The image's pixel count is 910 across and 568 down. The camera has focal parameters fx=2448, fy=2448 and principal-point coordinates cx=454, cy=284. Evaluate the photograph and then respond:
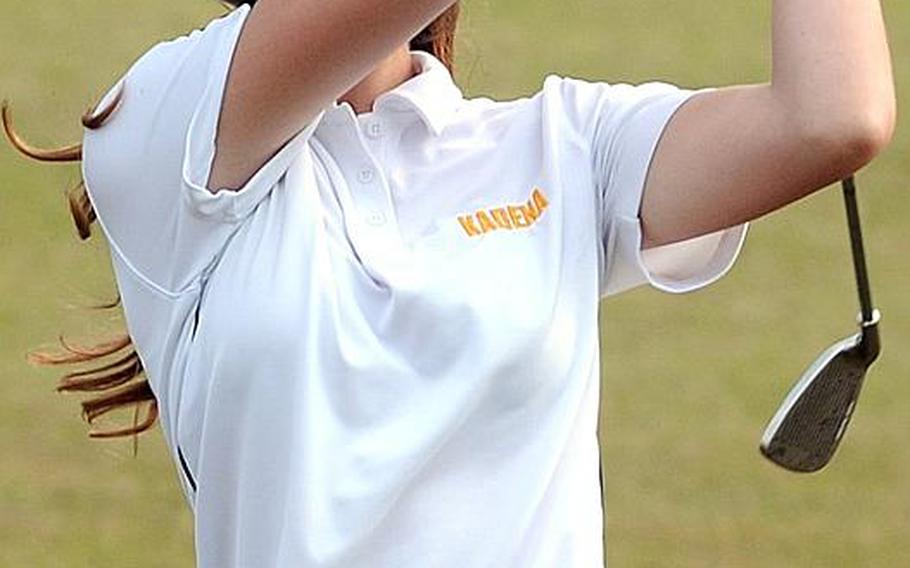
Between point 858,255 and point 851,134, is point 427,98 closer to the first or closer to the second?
point 851,134

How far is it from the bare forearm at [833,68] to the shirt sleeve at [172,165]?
0.44 metres

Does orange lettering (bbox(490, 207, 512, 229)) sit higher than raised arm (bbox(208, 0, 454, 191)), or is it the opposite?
raised arm (bbox(208, 0, 454, 191))

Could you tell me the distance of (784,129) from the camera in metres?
2.25

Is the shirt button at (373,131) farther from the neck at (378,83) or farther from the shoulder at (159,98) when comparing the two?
the shoulder at (159,98)

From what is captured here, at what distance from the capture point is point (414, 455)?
223 centimetres

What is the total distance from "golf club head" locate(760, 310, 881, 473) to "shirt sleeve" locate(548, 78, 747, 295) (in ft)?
0.78

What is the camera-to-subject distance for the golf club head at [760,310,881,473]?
8.70ft

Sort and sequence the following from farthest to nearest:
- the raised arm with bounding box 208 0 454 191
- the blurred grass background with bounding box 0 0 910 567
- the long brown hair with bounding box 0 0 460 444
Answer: the blurred grass background with bounding box 0 0 910 567, the long brown hair with bounding box 0 0 460 444, the raised arm with bounding box 208 0 454 191

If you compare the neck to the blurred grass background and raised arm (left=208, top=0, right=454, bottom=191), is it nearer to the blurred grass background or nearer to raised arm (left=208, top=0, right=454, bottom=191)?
raised arm (left=208, top=0, right=454, bottom=191)

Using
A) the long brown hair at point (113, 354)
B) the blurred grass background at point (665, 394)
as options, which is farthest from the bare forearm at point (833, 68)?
the blurred grass background at point (665, 394)

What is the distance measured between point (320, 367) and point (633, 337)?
4462 millimetres

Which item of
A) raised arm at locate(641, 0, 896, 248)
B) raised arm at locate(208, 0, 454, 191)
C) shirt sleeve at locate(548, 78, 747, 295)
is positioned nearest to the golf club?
shirt sleeve at locate(548, 78, 747, 295)

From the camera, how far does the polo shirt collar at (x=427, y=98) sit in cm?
238

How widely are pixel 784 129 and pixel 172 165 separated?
0.57m
